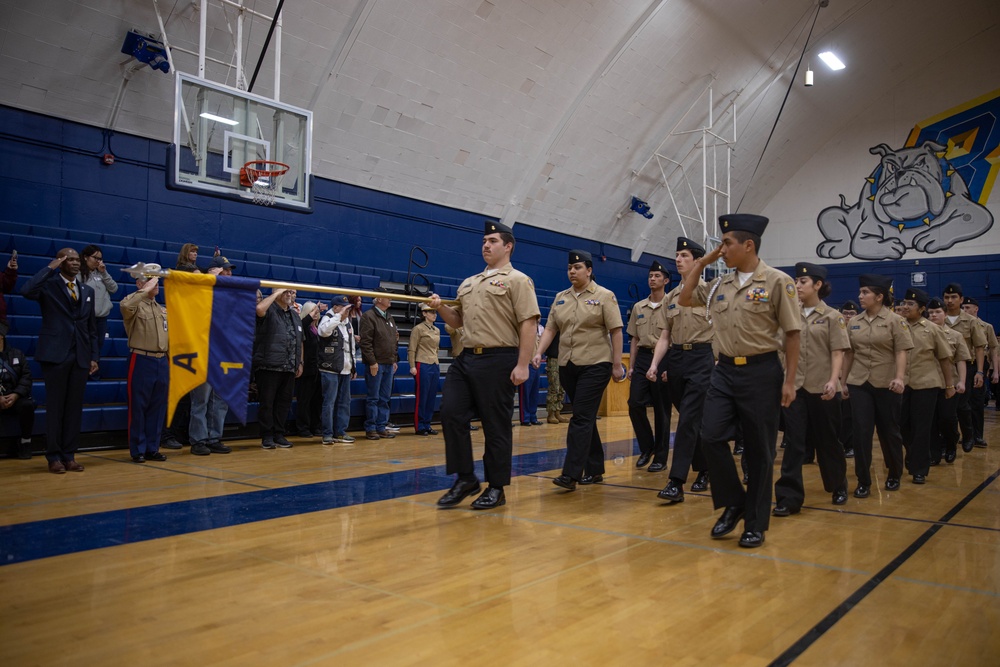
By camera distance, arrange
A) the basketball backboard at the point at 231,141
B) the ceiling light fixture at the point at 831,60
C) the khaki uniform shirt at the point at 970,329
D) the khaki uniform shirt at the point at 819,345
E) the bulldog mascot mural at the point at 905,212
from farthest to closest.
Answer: the bulldog mascot mural at the point at 905,212, the ceiling light fixture at the point at 831,60, the khaki uniform shirt at the point at 970,329, the basketball backboard at the point at 231,141, the khaki uniform shirt at the point at 819,345

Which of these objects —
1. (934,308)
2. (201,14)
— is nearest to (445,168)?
(201,14)

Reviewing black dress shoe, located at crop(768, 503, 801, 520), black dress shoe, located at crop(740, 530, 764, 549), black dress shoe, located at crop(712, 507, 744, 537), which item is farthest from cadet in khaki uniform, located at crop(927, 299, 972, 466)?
black dress shoe, located at crop(740, 530, 764, 549)

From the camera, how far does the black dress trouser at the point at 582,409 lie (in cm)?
498

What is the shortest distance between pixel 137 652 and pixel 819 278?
15.1ft

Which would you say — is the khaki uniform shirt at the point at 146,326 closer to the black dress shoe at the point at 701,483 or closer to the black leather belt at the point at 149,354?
the black leather belt at the point at 149,354

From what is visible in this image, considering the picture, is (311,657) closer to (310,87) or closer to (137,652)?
(137,652)

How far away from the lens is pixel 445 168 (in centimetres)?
1295

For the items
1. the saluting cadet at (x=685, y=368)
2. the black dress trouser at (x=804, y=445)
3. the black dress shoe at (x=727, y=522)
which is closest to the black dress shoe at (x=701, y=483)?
the saluting cadet at (x=685, y=368)

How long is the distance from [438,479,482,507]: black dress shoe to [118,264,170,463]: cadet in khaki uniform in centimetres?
320

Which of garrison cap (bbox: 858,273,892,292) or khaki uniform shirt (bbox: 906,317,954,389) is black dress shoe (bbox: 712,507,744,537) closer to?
garrison cap (bbox: 858,273,892,292)

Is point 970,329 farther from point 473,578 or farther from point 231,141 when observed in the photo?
point 231,141

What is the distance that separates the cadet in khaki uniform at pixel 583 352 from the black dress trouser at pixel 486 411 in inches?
24.9

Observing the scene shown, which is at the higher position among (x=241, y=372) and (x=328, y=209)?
(x=328, y=209)

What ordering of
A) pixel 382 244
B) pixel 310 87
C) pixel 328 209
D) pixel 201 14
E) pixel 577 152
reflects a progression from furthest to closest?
pixel 577 152 < pixel 382 244 < pixel 328 209 < pixel 310 87 < pixel 201 14
